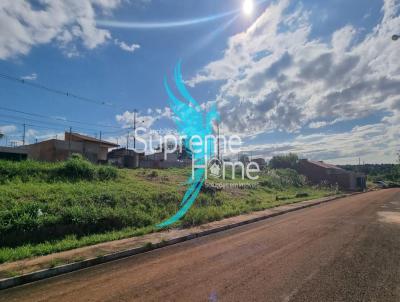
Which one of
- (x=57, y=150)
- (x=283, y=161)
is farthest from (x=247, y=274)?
(x=283, y=161)

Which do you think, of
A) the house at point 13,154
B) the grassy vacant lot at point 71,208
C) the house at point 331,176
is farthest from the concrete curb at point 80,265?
the house at point 331,176

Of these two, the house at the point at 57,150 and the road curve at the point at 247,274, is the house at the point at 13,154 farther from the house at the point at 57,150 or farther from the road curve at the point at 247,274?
the road curve at the point at 247,274

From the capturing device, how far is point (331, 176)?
58.3 m

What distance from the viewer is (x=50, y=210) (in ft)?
34.4

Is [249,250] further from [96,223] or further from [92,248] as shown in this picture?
[96,223]

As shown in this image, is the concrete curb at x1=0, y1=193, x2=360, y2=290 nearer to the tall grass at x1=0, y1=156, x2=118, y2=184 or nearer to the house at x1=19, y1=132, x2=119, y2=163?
the tall grass at x1=0, y1=156, x2=118, y2=184

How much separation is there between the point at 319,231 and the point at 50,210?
370 inches

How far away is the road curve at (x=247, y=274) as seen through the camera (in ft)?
16.6

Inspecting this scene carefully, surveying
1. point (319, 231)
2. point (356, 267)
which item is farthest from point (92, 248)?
point (319, 231)

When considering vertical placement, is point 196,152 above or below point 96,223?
above

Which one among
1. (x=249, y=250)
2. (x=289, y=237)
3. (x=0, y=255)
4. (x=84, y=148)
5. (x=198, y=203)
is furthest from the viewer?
(x=84, y=148)

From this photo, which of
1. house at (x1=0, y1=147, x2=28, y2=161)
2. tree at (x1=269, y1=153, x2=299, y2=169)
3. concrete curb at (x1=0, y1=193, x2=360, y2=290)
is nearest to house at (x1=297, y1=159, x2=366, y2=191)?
tree at (x1=269, y1=153, x2=299, y2=169)

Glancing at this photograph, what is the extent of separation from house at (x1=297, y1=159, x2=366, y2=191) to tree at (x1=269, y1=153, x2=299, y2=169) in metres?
7.47

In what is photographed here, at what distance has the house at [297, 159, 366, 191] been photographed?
188 ft
